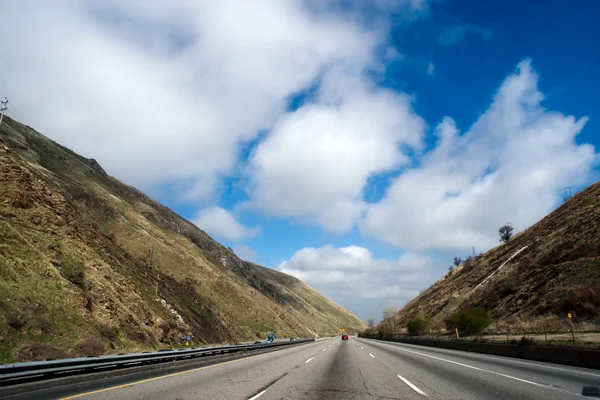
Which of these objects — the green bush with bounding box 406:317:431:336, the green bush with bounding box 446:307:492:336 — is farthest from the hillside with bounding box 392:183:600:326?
the green bush with bounding box 406:317:431:336

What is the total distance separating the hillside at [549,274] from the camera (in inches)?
1444

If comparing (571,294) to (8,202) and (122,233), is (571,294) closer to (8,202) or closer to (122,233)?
(8,202)

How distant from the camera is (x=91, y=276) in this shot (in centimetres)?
3203

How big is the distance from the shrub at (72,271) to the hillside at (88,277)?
0.28 feet

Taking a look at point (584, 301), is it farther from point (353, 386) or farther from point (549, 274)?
point (353, 386)

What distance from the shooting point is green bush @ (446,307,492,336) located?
39.8 meters

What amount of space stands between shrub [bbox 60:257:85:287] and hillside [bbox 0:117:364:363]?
85mm

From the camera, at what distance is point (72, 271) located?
29328 mm

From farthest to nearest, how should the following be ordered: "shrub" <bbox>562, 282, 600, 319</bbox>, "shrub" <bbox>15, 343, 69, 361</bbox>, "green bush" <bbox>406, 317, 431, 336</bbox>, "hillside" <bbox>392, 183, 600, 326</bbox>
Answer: "green bush" <bbox>406, 317, 431, 336</bbox> < "hillside" <bbox>392, 183, 600, 326</bbox> < "shrub" <bbox>562, 282, 600, 319</bbox> < "shrub" <bbox>15, 343, 69, 361</bbox>

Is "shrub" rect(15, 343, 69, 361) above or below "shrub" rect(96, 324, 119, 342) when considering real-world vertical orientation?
below

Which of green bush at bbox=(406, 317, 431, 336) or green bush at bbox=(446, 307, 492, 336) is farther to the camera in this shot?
green bush at bbox=(406, 317, 431, 336)

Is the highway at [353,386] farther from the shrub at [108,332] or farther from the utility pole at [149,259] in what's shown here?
the utility pole at [149,259]

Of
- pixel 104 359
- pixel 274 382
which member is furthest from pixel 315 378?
pixel 104 359

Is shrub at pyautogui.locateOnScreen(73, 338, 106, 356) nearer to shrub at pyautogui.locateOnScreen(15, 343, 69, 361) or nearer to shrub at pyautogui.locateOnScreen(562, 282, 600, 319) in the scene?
shrub at pyautogui.locateOnScreen(15, 343, 69, 361)
